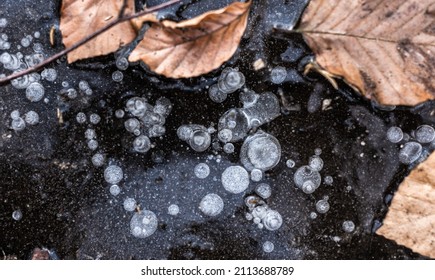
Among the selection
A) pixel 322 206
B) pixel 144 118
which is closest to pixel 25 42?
pixel 144 118

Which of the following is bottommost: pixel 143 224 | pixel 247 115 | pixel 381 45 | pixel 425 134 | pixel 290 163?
pixel 143 224

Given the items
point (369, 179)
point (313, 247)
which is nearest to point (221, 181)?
point (313, 247)

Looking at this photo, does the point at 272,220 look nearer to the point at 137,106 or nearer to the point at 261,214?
the point at 261,214

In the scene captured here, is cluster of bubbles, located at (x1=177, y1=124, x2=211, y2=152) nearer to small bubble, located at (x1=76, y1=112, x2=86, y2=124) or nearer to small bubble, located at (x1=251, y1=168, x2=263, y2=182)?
small bubble, located at (x1=251, y1=168, x2=263, y2=182)

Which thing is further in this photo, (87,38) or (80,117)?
(80,117)

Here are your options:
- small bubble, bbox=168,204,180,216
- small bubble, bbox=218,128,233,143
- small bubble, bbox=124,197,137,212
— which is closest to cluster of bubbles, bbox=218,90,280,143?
small bubble, bbox=218,128,233,143

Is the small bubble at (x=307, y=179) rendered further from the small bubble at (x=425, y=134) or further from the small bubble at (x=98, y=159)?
the small bubble at (x=98, y=159)

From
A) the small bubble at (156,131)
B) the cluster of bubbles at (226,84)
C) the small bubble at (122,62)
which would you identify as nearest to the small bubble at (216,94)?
the cluster of bubbles at (226,84)
